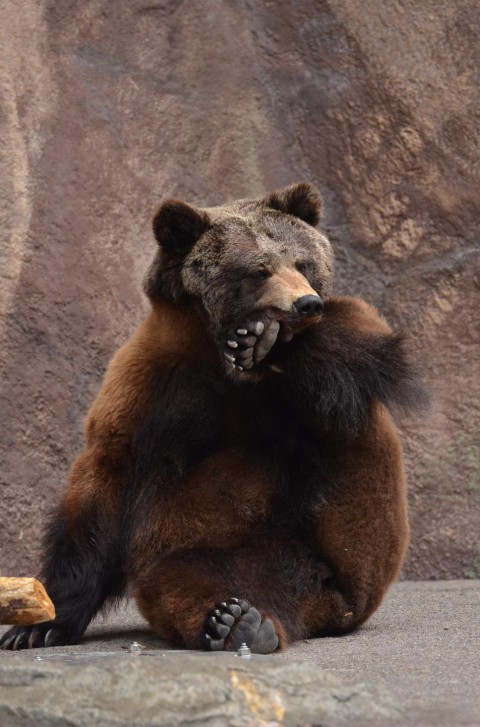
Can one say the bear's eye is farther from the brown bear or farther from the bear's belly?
the bear's belly

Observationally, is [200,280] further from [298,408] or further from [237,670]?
[237,670]

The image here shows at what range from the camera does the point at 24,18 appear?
7.13 m

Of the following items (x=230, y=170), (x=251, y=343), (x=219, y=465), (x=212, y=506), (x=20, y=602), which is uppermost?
(x=251, y=343)

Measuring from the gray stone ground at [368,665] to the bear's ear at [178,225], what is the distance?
5.29ft

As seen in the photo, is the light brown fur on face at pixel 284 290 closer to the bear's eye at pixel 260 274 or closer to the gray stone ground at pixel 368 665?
the bear's eye at pixel 260 274

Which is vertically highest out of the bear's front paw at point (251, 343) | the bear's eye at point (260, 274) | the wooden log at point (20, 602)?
the bear's eye at point (260, 274)

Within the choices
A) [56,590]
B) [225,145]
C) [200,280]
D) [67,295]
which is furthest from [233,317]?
[225,145]

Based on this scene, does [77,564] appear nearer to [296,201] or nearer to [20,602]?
[20,602]

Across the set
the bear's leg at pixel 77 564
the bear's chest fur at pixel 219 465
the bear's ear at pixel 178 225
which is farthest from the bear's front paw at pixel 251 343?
the bear's leg at pixel 77 564

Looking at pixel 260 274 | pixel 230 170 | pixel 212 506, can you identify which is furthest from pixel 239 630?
pixel 230 170

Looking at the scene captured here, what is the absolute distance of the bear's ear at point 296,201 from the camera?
521cm

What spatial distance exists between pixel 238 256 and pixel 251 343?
0.54 meters

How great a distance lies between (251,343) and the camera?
14.7 ft

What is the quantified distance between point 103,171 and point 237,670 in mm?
4622
